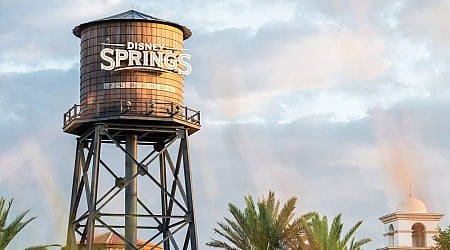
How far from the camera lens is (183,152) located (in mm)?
74875

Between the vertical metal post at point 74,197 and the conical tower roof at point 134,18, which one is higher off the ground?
the conical tower roof at point 134,18

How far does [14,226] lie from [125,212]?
23.1ft

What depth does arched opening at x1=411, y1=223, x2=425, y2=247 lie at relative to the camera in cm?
11294

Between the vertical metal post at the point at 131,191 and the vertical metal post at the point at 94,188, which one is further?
the vertical metal post at the point at 131,191

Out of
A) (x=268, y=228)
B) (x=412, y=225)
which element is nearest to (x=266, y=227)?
(x=268, y=228)

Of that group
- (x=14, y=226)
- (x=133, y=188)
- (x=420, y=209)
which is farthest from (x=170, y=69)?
(x=420, y=209)

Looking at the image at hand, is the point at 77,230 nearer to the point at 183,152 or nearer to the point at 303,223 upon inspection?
the point at 183,152

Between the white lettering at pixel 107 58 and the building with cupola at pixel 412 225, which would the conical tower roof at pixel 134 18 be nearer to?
the white lettering at pixel 107 58

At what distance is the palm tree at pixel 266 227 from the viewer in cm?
7494

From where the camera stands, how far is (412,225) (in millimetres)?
112438

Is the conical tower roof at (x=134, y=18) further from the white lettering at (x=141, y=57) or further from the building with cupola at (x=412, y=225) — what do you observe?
the building with cupola at (x=412, y=225)

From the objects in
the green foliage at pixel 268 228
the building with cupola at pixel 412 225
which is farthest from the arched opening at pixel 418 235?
the green foliage at pixel 268 228

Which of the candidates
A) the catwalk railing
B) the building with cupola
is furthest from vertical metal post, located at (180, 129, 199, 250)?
the building with cupola

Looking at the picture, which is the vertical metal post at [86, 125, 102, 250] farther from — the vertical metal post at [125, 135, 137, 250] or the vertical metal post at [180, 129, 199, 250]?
the vertical metal post at [180, 129, 199, 250]
